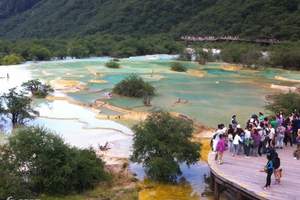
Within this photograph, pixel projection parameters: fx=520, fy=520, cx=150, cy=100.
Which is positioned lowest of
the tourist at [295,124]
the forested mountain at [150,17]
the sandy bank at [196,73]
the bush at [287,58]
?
the sandy bank at [196,73]

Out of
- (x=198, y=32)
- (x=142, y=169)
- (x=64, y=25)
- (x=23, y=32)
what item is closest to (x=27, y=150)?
(x=142, y=169)

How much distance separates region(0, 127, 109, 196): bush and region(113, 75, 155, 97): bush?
24.5m

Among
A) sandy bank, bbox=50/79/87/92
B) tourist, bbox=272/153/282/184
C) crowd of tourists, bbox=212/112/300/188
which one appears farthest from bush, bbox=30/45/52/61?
tourist, bbox=272/153/282/184

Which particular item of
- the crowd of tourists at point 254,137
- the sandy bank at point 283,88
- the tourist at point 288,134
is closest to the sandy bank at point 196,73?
the sandy bank at point 283,88

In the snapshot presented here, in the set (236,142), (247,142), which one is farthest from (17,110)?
(247,142)

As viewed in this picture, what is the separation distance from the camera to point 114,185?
21.8m

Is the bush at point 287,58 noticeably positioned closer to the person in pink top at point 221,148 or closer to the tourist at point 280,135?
the tourist at point 280,135

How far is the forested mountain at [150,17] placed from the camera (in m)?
104

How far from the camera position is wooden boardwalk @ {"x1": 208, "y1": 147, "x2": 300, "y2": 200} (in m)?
16.6

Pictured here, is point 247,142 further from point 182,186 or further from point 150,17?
point 150,17

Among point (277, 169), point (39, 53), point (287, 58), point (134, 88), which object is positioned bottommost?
point (134, 88)

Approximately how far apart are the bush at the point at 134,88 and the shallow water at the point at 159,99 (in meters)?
0.98

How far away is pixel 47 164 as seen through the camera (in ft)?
66.8

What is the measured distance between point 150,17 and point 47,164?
11466cm
